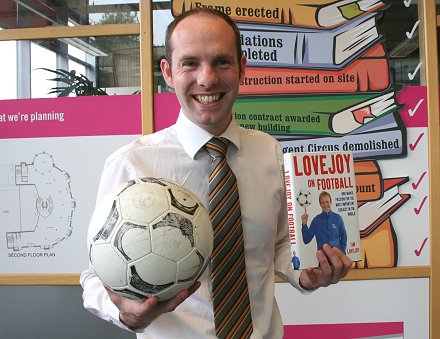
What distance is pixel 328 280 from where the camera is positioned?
5.22 feet

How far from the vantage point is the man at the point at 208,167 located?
5.24 ft

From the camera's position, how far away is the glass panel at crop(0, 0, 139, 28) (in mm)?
3172

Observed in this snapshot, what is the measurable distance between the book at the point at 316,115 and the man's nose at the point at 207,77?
1442 mm

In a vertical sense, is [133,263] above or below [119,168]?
below

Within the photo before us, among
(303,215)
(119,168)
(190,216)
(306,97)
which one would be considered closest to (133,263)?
(190,216)

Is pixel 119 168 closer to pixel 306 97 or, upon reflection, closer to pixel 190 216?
pixel 190 216

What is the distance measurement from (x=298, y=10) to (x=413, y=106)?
0.84 meters

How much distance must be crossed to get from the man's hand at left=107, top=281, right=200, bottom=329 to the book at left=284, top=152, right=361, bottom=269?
0.39 metres

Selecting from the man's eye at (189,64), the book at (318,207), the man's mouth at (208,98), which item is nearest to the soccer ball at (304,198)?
the book at (318,207)

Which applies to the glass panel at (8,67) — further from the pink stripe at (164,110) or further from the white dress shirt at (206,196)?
the white dress shirt at (206,196)

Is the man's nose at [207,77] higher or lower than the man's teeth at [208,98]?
higher

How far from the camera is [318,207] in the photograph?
162 cm

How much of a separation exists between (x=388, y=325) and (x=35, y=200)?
2.14m

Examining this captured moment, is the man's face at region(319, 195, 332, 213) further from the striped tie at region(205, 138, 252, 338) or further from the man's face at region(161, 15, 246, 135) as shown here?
the man's face at region(161, 15, 246, 135)
